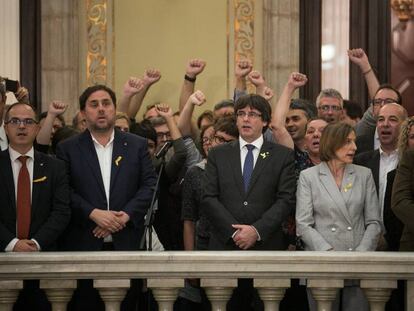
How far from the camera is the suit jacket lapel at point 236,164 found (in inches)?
311

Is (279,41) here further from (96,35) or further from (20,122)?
(20,122)

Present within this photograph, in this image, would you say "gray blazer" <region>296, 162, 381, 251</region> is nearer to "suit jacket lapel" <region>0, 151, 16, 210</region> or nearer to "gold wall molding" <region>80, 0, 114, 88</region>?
"suit jacket lapel" <region>0, 151, 16, 210</region>

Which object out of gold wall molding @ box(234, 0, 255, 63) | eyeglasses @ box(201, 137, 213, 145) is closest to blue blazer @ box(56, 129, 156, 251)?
eyeglasses @ box(201, 137, 213, 145)

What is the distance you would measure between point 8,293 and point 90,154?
1604 millimetres

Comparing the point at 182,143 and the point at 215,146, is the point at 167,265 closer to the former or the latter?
the point at 215,146

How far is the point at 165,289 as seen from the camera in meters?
6.65

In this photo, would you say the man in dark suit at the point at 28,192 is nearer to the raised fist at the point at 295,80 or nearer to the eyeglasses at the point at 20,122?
the eyeglasses at the point at 20,122

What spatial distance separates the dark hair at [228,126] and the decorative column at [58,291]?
230 centimetres

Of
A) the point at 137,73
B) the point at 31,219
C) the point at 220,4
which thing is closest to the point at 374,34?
the point at 220,4

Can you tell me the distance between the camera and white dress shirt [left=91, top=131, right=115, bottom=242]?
7980 millimetres

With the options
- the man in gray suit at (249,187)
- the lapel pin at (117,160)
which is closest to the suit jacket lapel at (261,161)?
the man in gray suit at (249,187)

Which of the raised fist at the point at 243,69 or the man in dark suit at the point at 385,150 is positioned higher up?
the raised fist at the point at 243,69

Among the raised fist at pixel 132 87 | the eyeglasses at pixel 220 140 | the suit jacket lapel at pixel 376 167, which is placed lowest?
the suit jacket lapel at pixel 376 167

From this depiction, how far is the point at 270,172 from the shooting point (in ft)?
26.1
